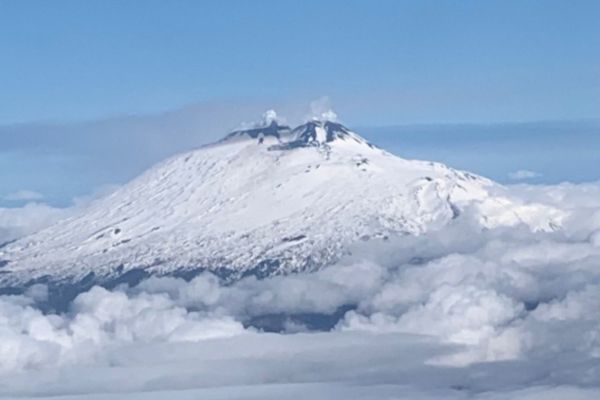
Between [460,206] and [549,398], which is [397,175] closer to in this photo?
[460,206]

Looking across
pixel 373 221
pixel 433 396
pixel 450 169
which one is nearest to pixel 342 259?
pixel 373 221

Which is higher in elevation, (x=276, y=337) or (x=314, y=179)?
(x=314, y=179)

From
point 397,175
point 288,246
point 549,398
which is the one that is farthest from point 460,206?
point 549,398

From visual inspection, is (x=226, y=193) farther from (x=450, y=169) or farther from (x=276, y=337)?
(x=450, y=169)

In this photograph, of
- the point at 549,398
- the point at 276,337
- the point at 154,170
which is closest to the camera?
the point at 549,398

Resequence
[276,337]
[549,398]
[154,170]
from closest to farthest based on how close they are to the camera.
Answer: [549,398], [276,337], [154,170]

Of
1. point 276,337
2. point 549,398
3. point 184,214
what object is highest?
point 184,214

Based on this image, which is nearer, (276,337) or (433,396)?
(433,396)
